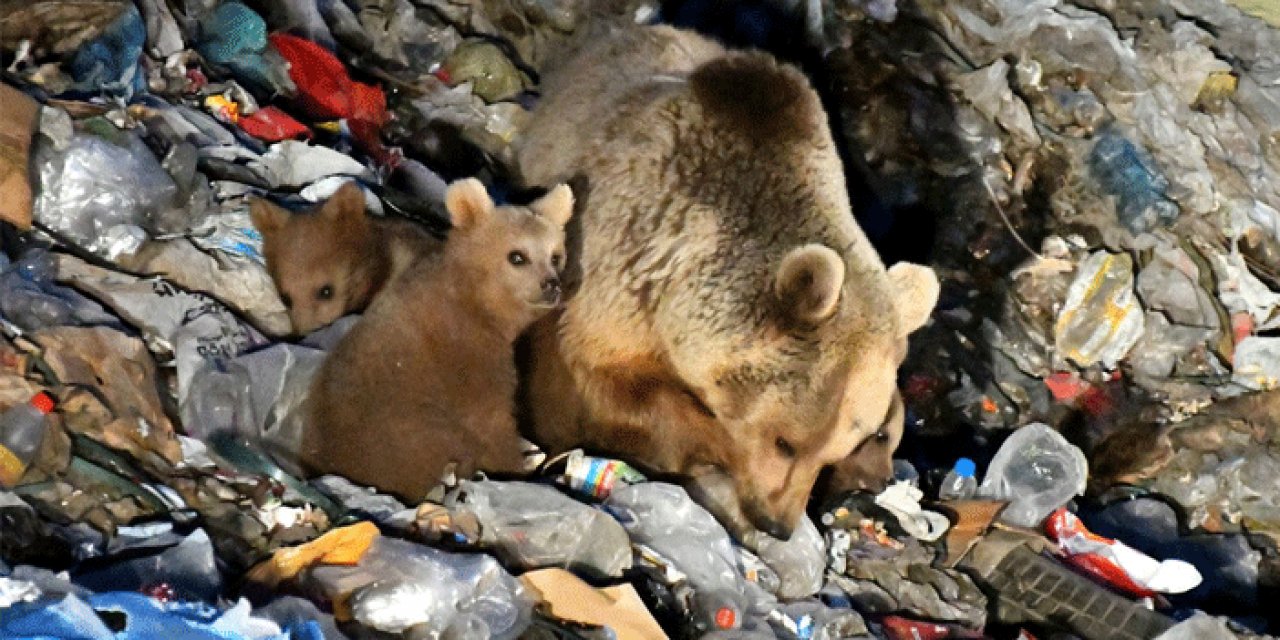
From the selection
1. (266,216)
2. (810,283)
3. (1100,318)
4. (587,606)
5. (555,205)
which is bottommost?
(1100,318)

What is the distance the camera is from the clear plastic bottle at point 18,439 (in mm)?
4309

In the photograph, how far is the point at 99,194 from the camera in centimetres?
535

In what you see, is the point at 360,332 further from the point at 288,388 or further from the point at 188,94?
the point at 188,94

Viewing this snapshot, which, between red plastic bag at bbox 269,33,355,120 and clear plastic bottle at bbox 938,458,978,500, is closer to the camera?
clear plastic bottle at bbox 938,458,978,500

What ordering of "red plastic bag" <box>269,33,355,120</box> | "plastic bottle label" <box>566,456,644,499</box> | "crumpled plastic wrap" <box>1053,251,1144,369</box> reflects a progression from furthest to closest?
"crumpled plastic wrap" <box>1053,251,1144,369</box>
"red plastic bag" <box>269,33,355,120</box>
"plastic bottle label" <box>566,456,644,499</box>

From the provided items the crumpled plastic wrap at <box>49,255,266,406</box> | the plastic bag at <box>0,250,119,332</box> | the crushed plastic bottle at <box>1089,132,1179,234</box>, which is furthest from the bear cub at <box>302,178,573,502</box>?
the crushed plastic bottle at <box>1089,132,1179,234</box>

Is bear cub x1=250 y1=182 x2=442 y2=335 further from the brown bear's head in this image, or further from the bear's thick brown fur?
the brown bear's head

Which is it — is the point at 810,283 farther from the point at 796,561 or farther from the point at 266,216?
the point at 266,216

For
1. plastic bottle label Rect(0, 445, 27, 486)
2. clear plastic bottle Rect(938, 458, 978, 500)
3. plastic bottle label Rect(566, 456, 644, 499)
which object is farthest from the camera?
clear plastic bottle Rect(938, 458, 978, 500)

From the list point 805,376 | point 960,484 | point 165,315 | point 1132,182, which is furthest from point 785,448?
point 1132,182

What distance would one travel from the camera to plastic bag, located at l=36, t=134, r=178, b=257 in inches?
208

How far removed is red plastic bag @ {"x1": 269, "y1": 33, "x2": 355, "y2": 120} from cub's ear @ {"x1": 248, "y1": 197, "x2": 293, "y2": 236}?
4.20ft

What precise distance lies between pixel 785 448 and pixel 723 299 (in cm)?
52

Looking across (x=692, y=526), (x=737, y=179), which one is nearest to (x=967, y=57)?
(x=737, y=179)
